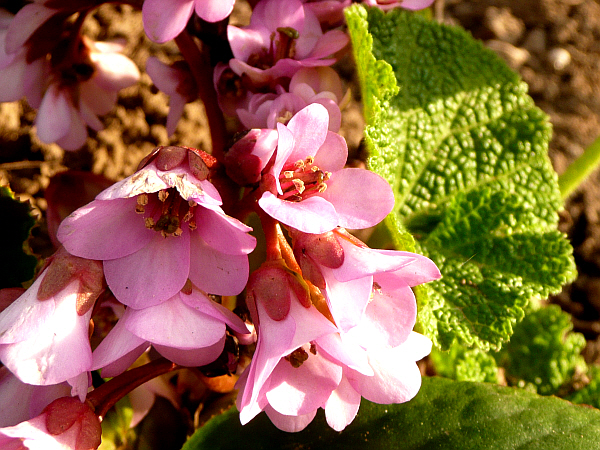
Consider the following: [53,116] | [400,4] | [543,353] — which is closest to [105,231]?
[53,116]

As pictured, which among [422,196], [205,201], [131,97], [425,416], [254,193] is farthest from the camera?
[131,97]

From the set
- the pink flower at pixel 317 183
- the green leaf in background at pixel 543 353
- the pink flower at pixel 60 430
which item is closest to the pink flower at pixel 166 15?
the pink flower at pixel 317 183

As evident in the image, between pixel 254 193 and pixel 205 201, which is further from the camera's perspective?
pixel 254 193

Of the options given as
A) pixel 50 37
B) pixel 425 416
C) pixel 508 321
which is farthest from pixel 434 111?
pixel 50 37

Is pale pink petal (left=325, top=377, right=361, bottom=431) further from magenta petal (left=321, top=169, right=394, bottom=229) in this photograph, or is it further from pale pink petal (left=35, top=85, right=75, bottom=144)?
pale pink petal (left=35, top=85, right=75, bottom=144)

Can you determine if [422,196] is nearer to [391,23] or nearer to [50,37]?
[391,23]

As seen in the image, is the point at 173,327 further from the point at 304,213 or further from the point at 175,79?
the point at 175,79

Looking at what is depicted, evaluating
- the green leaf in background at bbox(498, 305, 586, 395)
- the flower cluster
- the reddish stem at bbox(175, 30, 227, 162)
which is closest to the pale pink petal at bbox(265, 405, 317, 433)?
the flower cluster
